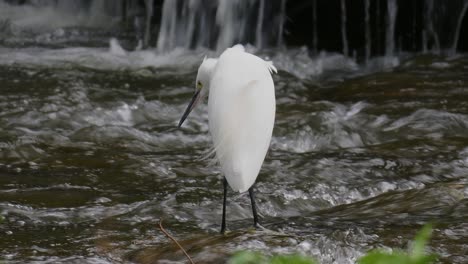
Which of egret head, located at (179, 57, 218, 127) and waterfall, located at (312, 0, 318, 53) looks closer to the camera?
egret head, located at (179, 57, 218, 127)

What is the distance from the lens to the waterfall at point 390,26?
7.92 meters

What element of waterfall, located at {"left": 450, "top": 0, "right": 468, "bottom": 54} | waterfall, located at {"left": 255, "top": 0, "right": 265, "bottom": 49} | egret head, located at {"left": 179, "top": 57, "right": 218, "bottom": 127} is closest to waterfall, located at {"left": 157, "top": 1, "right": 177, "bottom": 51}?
waterfall, located at {"left": 255, "top": 0, "right": 265, "bottom": 49}

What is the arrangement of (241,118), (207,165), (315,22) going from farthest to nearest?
(315,22) < (207,165) < (241,118)

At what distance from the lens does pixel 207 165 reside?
4.26m

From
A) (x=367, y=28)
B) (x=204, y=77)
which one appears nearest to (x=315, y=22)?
(x=367, y=28)

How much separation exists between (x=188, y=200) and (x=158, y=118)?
76.3 inches

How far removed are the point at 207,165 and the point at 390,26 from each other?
427 centimetres

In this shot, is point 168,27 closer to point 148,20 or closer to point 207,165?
point 148,20

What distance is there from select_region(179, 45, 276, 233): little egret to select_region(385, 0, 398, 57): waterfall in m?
5.10

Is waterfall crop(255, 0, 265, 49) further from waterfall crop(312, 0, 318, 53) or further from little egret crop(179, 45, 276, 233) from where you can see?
little egret crop(179, 45, 276, 233)

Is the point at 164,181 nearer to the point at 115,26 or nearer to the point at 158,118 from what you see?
the point at 158,118

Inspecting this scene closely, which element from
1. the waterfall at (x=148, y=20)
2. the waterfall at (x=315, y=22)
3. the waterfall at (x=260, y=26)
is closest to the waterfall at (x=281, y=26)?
the waterfall at (x=260, y=26)

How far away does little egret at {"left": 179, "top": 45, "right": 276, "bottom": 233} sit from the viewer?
2646 mm

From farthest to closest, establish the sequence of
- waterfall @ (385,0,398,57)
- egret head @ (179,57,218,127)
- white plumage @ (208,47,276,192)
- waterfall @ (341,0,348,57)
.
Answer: waterfall @ (341,0,348,57), waterfall @ (385,0,398,57), egret head @ (179,57,218,127), white plumage @ (208,47,276,192)
